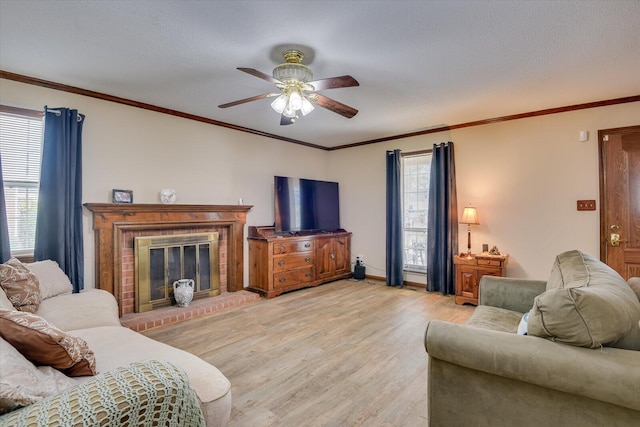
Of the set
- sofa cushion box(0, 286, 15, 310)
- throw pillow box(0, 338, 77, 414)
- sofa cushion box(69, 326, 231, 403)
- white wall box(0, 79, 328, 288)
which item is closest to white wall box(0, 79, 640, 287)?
white wall box(0, 79, 328, 288)

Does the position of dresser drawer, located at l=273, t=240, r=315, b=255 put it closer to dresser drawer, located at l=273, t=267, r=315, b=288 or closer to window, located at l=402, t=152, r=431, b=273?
dresser drawer, located at l=273, t=267, r=315, b=288

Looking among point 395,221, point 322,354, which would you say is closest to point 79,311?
point 322,354

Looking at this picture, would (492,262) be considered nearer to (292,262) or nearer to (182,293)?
(292,262)

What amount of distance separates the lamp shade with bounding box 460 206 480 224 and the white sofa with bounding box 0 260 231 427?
3777 mm

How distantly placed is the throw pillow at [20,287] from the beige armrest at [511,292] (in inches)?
137

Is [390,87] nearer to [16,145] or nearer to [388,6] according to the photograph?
Result: [388,6]

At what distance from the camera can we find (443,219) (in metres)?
4.70

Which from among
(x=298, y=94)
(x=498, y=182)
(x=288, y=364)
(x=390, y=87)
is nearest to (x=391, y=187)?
(x=498, y=182)

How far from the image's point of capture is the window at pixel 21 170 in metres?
2.99

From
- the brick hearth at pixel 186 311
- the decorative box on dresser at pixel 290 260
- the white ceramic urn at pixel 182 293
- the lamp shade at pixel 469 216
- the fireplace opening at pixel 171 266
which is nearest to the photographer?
the brick hearth at pixel 186 311

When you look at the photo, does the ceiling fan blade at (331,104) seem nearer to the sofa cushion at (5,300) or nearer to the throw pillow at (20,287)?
the sofa cushion at (5,300)

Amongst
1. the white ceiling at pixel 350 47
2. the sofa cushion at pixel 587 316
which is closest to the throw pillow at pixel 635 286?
the sofa cushion at pixel 587 316

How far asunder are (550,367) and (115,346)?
2.19 m

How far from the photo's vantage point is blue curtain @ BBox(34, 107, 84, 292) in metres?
3.05
